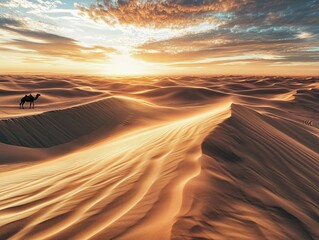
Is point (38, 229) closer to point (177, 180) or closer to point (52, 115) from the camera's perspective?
point (177, 180)

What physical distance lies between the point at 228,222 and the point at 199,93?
1154 inches

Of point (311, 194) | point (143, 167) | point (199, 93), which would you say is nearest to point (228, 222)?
point (143, 167)

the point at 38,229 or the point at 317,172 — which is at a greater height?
the point at 38,229

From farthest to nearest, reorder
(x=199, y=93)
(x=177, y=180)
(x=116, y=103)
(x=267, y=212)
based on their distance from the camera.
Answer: (x=199, y=93), (x=116, y=103), (x=177, y=180), (x=267, y=212)

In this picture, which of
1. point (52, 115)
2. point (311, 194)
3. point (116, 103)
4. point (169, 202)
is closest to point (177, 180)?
point (169, 202)

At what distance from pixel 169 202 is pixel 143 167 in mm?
1622

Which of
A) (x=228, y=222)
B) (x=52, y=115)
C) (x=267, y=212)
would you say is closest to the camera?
(x=228, y=222)

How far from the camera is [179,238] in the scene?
8.61ft

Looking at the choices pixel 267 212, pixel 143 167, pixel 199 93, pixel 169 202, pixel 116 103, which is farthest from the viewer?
pixel 199 93

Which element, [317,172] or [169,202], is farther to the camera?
[317,172]

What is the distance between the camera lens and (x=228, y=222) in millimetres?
3115

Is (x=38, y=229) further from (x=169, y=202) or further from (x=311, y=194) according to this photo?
(x=311, y=194)

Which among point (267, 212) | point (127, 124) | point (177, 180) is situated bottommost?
point (127, 124)

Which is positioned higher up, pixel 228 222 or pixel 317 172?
pixel 228 222
